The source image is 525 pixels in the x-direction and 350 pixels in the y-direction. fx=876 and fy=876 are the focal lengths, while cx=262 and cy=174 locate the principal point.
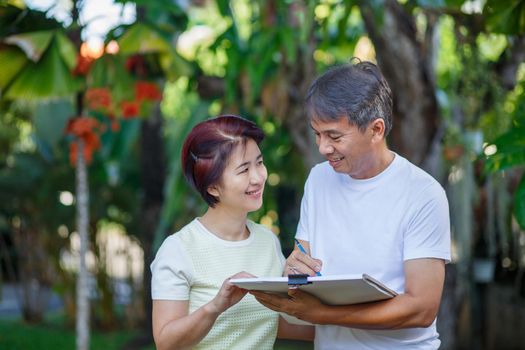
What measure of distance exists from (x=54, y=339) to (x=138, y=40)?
5788 mm

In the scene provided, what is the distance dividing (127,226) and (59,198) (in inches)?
34.9

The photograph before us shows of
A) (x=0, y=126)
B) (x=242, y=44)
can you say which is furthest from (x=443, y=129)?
(x=0, y=126)

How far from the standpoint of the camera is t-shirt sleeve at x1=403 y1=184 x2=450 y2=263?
2.27 meters

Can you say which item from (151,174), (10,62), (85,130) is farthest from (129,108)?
(151,174)

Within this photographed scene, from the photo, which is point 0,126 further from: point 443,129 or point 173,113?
point 443,129

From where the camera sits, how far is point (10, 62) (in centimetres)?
530

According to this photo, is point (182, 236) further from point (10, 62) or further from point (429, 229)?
point (10, 62)

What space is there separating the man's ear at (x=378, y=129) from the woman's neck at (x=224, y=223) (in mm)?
426

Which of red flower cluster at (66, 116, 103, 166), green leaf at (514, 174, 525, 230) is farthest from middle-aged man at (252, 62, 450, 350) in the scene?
red flower cluster at (66, 116, 103, 166)

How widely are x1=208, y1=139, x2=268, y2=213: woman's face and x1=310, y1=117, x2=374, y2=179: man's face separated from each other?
0.19 metres

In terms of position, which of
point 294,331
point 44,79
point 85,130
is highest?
point 44,79

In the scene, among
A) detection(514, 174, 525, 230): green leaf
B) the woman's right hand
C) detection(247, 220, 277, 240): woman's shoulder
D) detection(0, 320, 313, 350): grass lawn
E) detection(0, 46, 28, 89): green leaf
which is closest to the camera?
the woman's right hand

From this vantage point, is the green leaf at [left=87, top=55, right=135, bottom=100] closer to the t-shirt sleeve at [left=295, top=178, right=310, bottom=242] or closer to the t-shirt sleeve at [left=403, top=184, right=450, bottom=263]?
the t-shirt sleeve at [left=295, top=178, right=310, bottom=242]

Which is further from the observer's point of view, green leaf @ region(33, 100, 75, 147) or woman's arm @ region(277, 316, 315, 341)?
green leaf @ region(33, 100, 75, 147)
